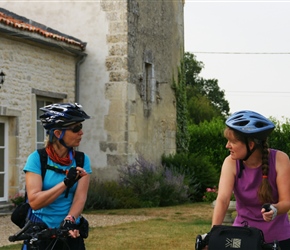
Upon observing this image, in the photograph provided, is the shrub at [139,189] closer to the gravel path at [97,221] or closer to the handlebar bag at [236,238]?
the gravel path at [97,221]

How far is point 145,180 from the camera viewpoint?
671 inches

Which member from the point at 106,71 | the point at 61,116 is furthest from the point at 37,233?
the point at 106,71

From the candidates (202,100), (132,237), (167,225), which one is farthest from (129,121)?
(202,100)

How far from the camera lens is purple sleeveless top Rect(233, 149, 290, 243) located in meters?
3.75

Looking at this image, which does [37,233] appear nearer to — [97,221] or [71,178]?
[71,178]

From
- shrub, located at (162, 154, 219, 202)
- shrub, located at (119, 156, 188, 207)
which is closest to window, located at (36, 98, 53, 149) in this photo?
shrub, located at (119, 156, 188, 207)

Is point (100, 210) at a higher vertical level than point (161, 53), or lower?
lower

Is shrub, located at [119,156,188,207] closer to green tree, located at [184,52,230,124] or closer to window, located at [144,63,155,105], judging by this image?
window, located at [144,63,155,105]

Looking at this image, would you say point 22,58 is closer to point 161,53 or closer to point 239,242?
point 161,53

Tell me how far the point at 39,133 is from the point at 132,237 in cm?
620

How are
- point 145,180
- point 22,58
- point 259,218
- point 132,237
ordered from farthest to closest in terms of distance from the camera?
point 145,180, point 22,58, point 132,237, point 259,218

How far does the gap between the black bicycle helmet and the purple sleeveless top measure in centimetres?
96

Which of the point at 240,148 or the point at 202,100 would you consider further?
the point at 202,100

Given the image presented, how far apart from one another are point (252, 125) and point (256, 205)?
43cm
